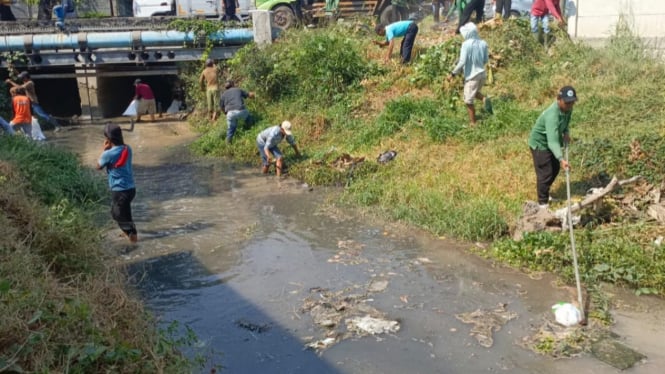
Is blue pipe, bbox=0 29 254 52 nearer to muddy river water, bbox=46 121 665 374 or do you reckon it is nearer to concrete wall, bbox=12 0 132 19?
muddy river water, bbox=46 121 665 374

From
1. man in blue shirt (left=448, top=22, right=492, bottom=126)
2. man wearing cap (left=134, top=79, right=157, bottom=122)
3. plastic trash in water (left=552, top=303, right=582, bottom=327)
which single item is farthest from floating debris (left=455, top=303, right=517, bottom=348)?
man wearing cap (left=134, top=79, right=157, bottom=122)

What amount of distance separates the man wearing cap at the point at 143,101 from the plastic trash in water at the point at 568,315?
14615mm

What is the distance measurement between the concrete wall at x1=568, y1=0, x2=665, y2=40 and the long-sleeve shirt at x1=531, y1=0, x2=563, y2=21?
322 millimetres

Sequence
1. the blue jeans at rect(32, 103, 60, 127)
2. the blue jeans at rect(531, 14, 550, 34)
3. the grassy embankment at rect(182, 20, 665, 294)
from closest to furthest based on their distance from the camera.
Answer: the grassy embankment at rect(182, 20, 665, 294) → the blue jeans at rect(531, 14, 550, 34) → the blue jeans at rect(32, 103, 60, 127)

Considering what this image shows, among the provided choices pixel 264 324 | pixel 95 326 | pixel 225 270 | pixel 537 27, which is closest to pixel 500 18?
pixel 537 27

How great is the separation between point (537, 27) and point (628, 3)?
190 cm

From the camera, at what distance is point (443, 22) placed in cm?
1834

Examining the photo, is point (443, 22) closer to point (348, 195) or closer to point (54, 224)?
point (348, 195)

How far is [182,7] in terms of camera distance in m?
23.5

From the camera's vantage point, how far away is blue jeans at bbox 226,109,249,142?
1309cm

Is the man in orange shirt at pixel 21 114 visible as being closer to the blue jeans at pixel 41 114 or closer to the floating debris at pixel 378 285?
the blue jeans at pixel 41 114

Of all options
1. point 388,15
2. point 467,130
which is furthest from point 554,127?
point 388,15

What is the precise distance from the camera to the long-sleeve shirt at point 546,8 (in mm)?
13039

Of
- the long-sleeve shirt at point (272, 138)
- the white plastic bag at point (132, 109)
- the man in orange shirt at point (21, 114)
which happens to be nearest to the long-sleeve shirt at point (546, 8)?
the long-sleeve shirt at point (272, 138)
